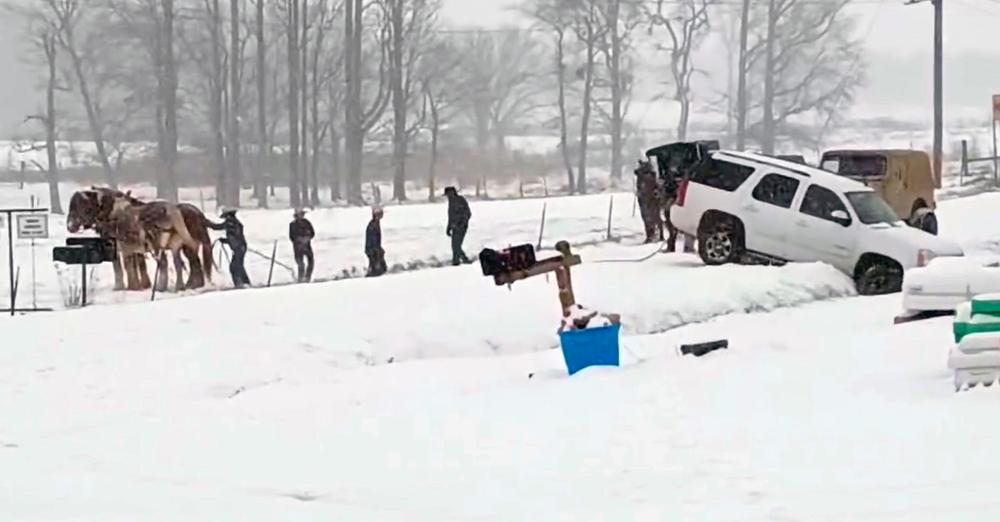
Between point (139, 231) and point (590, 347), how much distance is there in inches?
470

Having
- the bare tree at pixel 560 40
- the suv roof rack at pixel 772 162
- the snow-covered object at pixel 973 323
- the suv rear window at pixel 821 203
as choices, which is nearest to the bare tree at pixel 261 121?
the bare tree at pixel 560 40

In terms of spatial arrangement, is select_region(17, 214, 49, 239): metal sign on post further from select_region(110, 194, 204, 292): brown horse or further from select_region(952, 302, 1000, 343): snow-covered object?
select_region(952, 302, 1000, 343): snow-covered object

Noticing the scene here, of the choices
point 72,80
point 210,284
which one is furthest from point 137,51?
point 210,284

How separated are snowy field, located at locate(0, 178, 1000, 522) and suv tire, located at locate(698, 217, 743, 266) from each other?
36.5 inches

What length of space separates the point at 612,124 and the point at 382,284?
55.0 m

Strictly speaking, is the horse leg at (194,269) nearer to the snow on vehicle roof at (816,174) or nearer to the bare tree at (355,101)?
the snow on vehicle roof at (816,174)

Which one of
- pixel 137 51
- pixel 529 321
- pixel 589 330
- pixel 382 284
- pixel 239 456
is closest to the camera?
pixel 239 456

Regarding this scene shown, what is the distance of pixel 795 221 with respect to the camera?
20797 mm

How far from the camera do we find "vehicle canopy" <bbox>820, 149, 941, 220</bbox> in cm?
2814

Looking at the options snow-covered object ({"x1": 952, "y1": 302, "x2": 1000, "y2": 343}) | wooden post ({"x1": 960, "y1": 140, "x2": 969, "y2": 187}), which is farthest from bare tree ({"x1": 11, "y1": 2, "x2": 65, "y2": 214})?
snow-covered object ({"x1": 952, "y1": 302, "x2": 1000, "y2": 343})

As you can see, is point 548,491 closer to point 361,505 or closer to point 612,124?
point 361,505

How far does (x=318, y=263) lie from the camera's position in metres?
31.0

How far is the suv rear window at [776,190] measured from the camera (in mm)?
20875

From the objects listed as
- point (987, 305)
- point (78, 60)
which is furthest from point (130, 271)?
point (78, 60)
